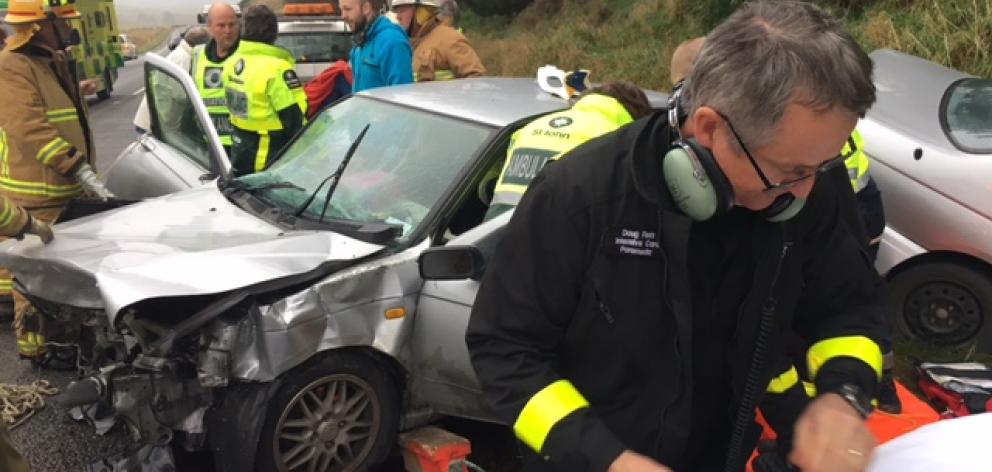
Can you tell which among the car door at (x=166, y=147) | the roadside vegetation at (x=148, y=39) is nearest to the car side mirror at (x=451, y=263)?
the car door at (x=166, y=147)

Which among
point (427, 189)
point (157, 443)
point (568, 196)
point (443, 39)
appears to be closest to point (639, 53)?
point (443, 39)

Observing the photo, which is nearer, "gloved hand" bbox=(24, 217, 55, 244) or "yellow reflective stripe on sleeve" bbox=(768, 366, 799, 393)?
"yellow reflective stripe on sleeve" bbox=(768, 366, 799, 393)

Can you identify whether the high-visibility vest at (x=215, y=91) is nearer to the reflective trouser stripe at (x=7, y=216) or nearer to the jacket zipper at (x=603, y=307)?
the reflective trouser stripe at (x=7, y=216)

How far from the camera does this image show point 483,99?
3680mm

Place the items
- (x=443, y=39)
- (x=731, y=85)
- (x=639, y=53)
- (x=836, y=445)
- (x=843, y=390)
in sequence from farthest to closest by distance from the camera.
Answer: (x=639, y=53) < (x=443, y=39) < (x=843, y=390) < (x=836, y=445) < (x=731, y=85)

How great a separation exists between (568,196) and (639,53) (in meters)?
13.2

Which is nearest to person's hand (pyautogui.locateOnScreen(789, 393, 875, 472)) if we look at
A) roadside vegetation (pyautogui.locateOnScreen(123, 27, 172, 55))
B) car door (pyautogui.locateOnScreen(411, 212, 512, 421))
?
car door (pyautogui.locateOnScreen(411, 212, 512, 421))

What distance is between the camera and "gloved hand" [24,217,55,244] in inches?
128

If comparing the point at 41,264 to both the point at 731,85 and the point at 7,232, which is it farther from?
the point at 731,85

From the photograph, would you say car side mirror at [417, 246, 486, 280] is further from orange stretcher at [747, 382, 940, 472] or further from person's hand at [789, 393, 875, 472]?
person's hand at [789, 393, 875, 472]

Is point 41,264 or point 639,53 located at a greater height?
point 41,264

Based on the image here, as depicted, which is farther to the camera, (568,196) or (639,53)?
(639,53)

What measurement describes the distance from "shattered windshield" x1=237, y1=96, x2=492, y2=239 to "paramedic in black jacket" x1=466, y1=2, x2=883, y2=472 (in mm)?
1789

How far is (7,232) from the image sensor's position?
10.7 feet
